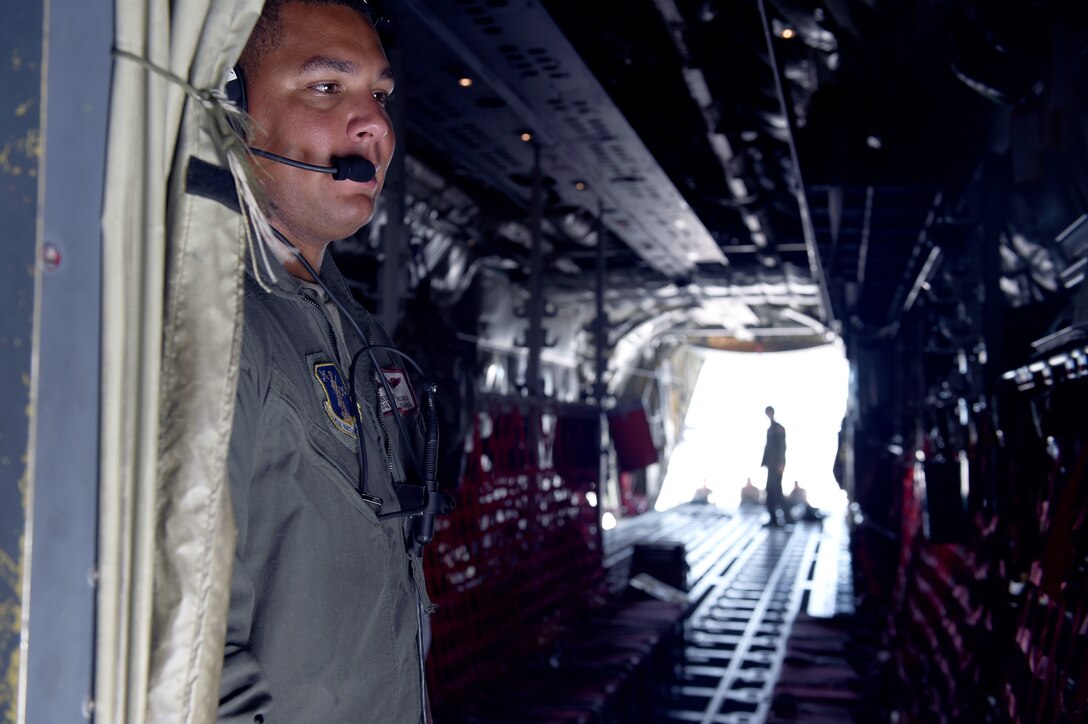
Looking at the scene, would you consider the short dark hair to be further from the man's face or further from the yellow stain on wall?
the yellow stain on wall

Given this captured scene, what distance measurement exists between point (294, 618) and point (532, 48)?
4.59 meters

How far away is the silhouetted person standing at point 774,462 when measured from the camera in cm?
1461

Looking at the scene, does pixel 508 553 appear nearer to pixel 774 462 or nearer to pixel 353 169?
pixel 353 169

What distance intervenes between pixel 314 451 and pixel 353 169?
1.47 feet

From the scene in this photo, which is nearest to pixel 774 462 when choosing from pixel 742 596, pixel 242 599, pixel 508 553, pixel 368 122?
pixel 742 596

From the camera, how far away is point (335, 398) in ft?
4.98

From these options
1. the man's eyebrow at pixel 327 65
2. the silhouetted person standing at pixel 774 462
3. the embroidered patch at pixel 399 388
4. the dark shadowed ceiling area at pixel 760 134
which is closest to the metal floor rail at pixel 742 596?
the silhouetted person standing at pixel 774 462

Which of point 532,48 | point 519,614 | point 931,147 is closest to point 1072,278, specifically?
point 931,147

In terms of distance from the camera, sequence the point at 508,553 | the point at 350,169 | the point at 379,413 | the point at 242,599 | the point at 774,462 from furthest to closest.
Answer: the point at 774,462
the point at 508,553
the point at 379,413
the point at 350,169
the point at 242,599

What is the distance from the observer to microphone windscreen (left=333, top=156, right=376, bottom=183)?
1.50m

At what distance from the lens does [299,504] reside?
4.50 ft

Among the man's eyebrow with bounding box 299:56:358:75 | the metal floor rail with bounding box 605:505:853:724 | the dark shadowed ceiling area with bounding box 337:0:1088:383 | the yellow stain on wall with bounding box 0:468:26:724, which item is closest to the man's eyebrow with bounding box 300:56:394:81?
the man's eyebrow with bounding box 299:56:358:75

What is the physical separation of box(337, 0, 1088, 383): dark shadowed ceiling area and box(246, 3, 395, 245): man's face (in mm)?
2668

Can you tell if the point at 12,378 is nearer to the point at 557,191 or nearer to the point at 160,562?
the point at 160,562
